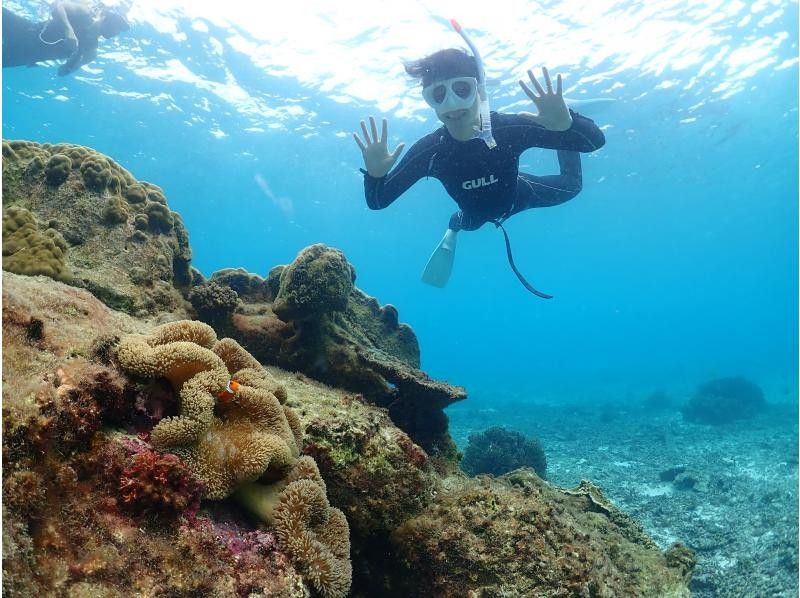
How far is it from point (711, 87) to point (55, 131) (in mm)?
40365

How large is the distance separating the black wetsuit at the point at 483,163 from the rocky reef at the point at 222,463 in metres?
1.79

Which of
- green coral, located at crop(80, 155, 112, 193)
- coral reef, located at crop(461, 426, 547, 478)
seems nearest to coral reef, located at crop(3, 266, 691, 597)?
green coral, located at crop(80, 155, 112, 193)

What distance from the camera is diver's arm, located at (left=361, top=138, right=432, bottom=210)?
7125mm

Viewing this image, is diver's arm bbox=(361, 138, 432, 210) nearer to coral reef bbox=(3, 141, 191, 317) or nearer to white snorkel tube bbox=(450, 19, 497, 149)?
white snorkel tube bbox=(450, 19, 497, 149)

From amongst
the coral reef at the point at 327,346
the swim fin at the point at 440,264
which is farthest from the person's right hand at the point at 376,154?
the swim fin at the point at 440,264

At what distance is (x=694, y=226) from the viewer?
57625 mm

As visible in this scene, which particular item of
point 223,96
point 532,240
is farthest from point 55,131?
point 532,240

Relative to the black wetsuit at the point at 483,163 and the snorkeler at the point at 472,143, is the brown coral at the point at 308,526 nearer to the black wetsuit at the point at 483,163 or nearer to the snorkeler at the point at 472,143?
the snorkeler at the point at 472,143

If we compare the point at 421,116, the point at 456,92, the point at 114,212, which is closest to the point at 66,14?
the point at 114,212

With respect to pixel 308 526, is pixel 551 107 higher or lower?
higher

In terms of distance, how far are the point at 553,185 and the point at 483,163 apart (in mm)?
2128

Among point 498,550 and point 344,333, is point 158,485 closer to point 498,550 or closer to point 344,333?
point 498,550

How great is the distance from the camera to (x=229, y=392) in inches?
116

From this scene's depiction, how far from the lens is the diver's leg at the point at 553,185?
8.55 meters
